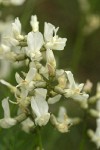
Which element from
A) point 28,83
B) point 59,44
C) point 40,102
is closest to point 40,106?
point 40,102

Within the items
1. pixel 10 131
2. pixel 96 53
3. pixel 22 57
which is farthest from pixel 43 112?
pixel 96 53

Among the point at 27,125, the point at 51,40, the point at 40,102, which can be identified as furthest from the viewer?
the point at 27,125

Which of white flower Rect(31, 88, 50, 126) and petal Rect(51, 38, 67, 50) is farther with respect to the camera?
petal Rect(51, 38, 67, 50)

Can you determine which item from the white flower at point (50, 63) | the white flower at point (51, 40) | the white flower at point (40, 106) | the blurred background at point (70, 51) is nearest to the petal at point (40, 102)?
the white flower at point (40, 106)

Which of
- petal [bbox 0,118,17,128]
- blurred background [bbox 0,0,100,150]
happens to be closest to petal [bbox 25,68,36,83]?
petal [bbox 0,118,17,128]

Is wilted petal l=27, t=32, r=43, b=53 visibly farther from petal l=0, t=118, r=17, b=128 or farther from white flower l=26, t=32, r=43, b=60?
petal l=0, t=118, r=17, b=128

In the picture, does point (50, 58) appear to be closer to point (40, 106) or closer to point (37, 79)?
point (37, 79)

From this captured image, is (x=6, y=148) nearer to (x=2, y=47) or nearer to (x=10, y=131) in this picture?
(x=10, y=131)
